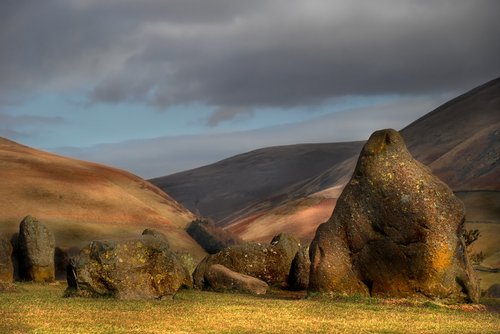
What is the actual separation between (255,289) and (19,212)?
58005 mm

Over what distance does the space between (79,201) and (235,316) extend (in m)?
80.7

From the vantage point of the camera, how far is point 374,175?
3950cm

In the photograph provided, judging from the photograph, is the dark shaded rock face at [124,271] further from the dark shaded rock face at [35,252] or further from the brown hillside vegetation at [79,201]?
the brown hillside vegetation at [79,201]

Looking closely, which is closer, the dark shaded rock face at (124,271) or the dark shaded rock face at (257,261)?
the dark shaded rock face at (124,271)

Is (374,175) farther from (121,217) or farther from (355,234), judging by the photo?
(121,217)

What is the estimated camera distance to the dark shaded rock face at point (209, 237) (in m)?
103

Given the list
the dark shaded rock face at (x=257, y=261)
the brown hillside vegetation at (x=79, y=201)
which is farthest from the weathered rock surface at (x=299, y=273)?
the brown hillside vegetation at (x=79, y=201)

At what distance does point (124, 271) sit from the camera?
36.2 metres

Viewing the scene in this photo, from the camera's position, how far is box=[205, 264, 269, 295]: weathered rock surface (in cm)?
4216

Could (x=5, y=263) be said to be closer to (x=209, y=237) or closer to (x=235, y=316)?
(x=235, y=316)

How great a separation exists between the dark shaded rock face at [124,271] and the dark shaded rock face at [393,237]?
7483 mm

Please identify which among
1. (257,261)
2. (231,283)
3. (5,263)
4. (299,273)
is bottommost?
(299,273)

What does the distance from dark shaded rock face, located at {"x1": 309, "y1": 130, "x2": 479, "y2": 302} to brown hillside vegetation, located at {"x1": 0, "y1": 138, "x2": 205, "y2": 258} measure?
163 feet

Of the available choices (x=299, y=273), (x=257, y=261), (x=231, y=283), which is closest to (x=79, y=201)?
(x=257, y=261)
